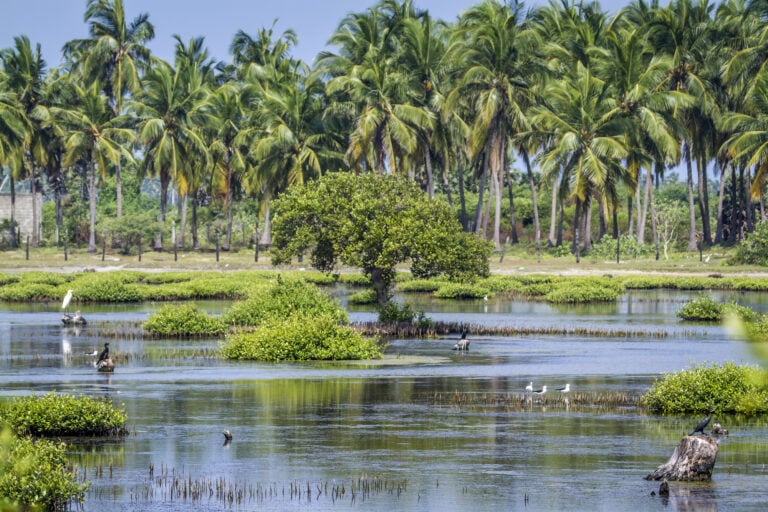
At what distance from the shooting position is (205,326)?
51.0 metres

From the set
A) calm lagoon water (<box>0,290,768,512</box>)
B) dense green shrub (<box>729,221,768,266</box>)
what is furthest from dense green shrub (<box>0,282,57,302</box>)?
dense green shrub (<box>729,221,768,266</box>)

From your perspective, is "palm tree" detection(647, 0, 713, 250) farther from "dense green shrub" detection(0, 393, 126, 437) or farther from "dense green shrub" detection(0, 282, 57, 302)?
"dense green shrub" detection(0, 393, 126, 437)

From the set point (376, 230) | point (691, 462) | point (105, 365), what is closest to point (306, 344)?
point (105, 365)

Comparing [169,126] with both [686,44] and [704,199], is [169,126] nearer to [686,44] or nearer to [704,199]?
[686,44]

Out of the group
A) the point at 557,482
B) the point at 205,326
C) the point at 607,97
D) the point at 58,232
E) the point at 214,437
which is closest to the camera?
the point at 557,482

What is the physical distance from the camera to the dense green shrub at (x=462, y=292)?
7688cm

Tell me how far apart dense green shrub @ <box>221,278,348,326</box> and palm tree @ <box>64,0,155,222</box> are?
56.5 meters

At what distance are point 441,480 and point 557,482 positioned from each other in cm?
209

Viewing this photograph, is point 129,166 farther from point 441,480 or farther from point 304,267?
point 441,480

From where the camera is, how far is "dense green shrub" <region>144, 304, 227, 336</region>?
50.2 m

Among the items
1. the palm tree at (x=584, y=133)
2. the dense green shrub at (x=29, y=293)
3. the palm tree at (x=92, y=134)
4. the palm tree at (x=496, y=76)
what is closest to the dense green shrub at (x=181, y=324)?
the dense green shrub at (x=29, y=293)

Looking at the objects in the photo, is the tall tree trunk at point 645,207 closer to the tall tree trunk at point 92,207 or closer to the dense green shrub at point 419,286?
the dense green shrub at point 419,286

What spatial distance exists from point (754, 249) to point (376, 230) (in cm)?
4067

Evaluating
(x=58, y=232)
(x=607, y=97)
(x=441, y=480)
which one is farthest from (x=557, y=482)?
(x=58, y=232)
